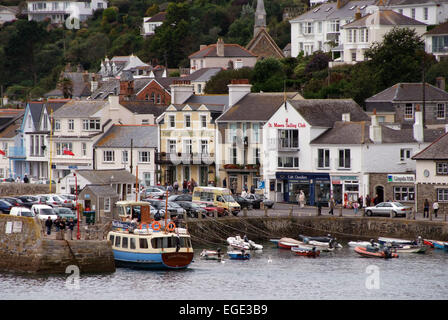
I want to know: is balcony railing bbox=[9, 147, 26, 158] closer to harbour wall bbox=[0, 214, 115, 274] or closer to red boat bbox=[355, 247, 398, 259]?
harbour wall bbox=[0, 214, 115, 274]

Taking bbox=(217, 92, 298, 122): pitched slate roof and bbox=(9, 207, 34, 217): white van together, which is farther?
bbox=(217, 92, 298, 122): pitched slate roof

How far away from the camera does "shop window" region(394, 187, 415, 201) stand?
91.0 metres

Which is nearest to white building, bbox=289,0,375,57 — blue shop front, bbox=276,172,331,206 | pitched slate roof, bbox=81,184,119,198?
blue shop front, bbox=276,172,331,206

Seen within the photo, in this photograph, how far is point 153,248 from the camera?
71938mm

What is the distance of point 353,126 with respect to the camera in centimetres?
9631

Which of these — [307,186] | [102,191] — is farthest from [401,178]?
[102,191]

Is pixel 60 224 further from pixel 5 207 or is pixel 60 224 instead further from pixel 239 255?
pixel 5 207

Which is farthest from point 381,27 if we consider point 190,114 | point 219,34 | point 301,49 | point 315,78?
point 219,34

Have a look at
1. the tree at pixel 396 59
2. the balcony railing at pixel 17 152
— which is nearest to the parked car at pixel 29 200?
the balcony railing at pixel 17 152

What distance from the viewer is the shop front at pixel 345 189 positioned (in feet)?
310

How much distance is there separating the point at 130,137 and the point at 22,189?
36.0 ft

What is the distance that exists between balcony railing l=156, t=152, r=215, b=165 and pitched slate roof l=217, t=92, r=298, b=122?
11.6ft

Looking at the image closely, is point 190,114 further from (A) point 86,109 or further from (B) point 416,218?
(B) point 416,218

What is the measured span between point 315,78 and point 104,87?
30.5 meters
